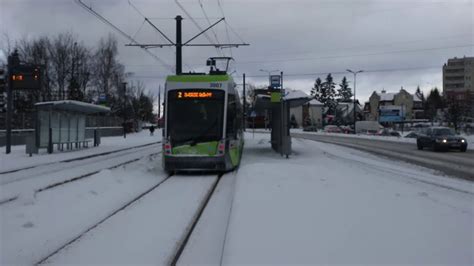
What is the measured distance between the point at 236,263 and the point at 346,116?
133m

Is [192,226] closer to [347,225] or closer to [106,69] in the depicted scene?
[347,225]

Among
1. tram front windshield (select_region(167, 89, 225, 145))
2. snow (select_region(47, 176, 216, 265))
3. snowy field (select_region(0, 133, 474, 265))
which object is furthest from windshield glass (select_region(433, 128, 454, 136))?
snow (select_region(47, 176, 216, 265))

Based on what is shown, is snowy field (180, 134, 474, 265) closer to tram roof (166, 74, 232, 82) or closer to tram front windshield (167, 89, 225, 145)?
tram front windshield (167, 89, 225, 145)

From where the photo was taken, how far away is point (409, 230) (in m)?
7.09

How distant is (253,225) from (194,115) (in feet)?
30.9

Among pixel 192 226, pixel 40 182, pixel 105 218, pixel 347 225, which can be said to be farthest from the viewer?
pixel 40 182

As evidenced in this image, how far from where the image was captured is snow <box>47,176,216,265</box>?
630 cm

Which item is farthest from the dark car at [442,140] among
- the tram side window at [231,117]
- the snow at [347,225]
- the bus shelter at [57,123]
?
the snow at [347,225]

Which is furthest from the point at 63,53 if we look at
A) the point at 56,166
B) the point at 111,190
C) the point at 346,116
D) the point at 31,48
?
the point at 346,116

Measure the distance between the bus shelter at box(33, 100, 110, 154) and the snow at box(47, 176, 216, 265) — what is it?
1644 centimetres

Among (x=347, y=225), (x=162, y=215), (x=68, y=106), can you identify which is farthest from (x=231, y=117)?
(x=68, y=106)

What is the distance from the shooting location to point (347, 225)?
24.3ft

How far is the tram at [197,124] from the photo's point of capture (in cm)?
1638

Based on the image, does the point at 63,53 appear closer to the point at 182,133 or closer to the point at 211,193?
the point at 182,133
